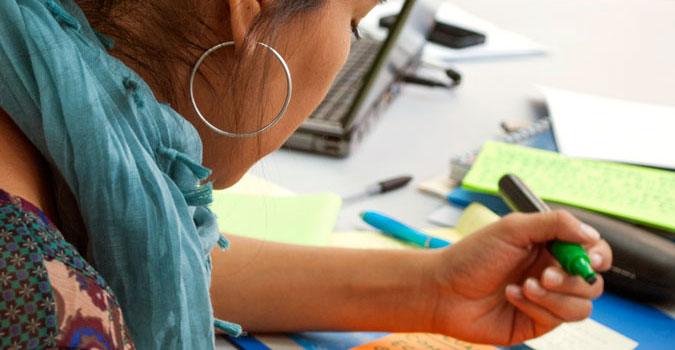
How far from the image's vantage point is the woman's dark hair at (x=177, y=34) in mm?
500

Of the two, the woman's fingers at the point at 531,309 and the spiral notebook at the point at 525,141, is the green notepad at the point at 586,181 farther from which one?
the woman's fingers at the point at 531,309

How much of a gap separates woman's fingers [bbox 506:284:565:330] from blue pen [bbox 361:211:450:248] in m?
0.16

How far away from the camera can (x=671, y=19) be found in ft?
6.59

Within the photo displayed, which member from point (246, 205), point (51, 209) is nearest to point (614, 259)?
point (246, 205)

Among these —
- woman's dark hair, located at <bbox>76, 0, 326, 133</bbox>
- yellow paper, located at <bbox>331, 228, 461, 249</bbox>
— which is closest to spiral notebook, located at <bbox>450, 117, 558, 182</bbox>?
yellow paper, located at <bbox>331, 228, 461, 249</bbox>

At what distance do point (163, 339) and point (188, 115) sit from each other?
18 centimetres

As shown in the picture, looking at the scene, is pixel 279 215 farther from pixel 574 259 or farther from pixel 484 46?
pixel 484 46

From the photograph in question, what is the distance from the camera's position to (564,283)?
2.08ft

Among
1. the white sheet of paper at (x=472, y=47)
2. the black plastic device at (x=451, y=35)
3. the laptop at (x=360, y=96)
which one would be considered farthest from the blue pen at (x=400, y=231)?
the black plastic device at (x=451, y=35)

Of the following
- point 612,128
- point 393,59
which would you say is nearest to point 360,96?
point 393,59

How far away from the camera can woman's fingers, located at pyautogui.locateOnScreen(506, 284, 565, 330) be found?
0.64 metres

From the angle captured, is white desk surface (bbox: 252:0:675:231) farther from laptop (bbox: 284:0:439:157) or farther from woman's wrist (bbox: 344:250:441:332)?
woman's wrist (bbox: 344:250:441:332)

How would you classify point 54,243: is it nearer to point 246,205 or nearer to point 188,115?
point 188,115

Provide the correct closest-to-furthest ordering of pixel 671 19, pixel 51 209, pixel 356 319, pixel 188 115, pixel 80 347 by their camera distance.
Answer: pixel 80 347, pixel 51 209, pixel 188 115, pixel 356 319, pixel 671 19
